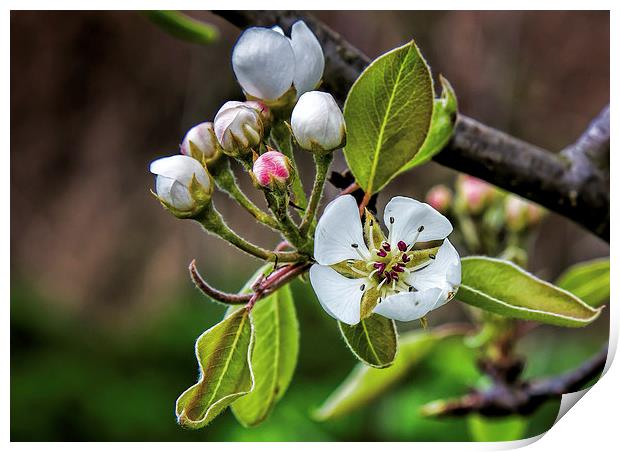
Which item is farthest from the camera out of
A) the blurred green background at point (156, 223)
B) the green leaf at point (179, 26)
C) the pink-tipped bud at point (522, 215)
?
the blurred green background at point (156, 223)

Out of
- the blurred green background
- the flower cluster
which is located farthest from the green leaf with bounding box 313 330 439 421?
the flower cluster

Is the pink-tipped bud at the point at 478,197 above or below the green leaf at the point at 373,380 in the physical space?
above

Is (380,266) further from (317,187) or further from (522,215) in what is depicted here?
(522,215)

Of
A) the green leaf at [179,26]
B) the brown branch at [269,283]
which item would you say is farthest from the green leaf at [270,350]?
the green leaf at [179,26]

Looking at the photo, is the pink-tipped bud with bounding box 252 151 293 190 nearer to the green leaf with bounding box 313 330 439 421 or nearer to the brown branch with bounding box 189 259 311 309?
the brown branch with bounding box 189 259 311 309

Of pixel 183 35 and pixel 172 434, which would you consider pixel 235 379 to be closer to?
pixel 183 35

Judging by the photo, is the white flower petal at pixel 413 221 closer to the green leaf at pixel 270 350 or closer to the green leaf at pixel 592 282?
the green leaf at pixel 270 350
